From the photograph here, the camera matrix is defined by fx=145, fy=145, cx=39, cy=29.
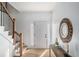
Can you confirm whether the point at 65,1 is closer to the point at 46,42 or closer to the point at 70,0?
the point at 70,0

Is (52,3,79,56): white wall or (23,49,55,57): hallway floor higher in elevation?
(52,3,79,56): white wall

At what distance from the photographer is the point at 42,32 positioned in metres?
2.29

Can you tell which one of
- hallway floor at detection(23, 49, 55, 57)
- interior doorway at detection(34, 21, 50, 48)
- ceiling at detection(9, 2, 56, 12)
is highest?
ceiling at detection(9, 2, 56, 12)

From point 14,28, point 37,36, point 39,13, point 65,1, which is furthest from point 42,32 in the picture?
point 65,1

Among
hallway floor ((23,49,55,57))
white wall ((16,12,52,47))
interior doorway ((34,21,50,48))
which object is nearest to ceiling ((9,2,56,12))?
white wall ((16,12,52,47))

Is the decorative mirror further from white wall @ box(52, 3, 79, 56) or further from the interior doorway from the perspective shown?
the interior doorway

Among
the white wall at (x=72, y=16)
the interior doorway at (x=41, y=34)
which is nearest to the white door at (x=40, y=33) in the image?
the interior doorway at (x=41, y=34)

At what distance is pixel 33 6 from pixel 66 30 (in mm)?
650

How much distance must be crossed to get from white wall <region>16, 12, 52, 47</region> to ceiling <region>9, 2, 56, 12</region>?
0.21ft

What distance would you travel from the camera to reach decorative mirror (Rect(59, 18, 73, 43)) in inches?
88.8

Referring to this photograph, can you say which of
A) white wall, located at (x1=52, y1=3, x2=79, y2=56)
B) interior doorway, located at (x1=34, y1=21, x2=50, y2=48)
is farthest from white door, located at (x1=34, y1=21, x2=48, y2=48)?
white wall, located at (x1=52, y1=3, x2=79, y2=56)

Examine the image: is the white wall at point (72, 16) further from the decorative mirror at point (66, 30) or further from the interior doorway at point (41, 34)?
the interior doorway at point (41, 34)

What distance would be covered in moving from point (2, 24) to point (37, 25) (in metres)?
0.54

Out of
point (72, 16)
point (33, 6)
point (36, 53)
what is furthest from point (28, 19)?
point (72, 16)
